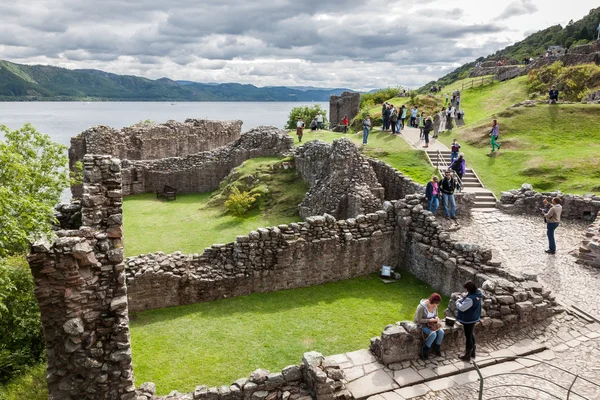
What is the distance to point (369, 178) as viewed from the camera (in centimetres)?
2128

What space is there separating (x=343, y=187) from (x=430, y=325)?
428 inches

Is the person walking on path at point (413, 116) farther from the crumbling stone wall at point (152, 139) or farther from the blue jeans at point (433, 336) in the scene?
the blue jeans at point (433, 336)

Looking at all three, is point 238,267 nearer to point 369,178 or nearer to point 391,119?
point 369,178

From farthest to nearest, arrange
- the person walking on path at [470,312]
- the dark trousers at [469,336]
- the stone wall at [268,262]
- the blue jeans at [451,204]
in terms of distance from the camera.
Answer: the blue jeans at [451,204] → the stone wall at [268,262] → the dark trousers at [469,336] → the person walking on path at [470,312]

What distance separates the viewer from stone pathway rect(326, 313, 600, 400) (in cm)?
952

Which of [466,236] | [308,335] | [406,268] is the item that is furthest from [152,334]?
[466,236]

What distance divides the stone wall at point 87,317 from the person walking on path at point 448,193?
1459cm

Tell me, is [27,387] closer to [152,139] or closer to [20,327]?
[20,327]

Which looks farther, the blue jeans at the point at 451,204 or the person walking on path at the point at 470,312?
the blue jeans at the point at 451,204

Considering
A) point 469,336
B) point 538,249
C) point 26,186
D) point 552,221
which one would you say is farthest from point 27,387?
point 552,221

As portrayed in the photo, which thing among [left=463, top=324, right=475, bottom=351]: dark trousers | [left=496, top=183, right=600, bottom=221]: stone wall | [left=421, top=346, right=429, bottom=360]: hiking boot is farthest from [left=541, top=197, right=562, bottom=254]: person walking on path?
[left=421, top=346, right=429, bottom=360]: hiking boot

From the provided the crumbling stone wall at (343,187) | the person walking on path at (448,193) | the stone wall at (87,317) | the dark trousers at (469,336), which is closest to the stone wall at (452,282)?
the dark trousers at (469,336)

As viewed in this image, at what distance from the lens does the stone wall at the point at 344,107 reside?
2544 inches

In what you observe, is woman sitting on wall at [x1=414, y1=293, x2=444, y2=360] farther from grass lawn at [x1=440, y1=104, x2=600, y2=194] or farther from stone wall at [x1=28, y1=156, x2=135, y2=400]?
grass lawn at [x1=440, y1=104, x2=600, y2=194]
